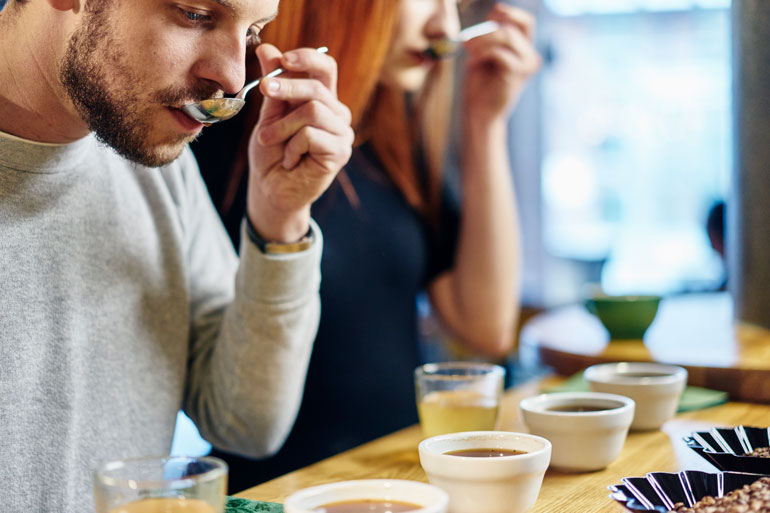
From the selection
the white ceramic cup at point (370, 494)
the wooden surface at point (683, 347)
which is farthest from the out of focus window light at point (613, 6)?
the white ceramic cup at point (370, 494)

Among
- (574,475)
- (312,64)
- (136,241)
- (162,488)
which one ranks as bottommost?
(574,475)

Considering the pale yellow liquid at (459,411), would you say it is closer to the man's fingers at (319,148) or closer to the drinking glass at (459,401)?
the drinking glass at (459,401)

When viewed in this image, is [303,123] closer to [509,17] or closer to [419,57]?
[419,57]

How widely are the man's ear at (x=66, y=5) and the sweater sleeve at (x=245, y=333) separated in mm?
391

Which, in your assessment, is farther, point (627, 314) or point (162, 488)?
point (627, 314)

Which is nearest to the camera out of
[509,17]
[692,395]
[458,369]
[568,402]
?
[568,402]

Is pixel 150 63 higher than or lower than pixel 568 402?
higher

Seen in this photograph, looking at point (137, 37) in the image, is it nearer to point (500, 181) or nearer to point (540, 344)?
point (540, 344)

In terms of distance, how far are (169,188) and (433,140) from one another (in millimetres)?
828

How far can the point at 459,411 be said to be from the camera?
41.4 inches

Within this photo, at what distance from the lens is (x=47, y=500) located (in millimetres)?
1047

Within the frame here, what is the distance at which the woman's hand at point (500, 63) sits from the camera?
5.87ft

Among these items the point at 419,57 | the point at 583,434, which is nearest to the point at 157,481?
the point at 583,434

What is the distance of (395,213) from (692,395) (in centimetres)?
72
